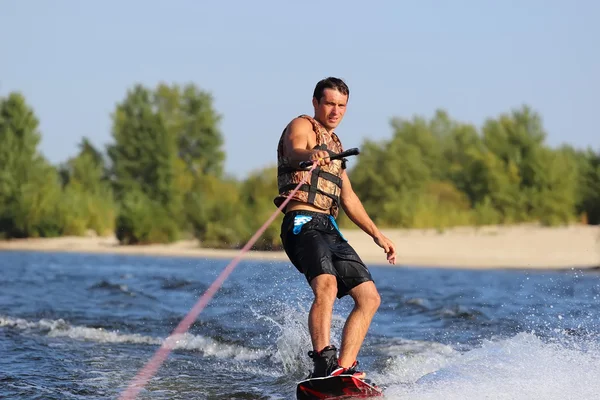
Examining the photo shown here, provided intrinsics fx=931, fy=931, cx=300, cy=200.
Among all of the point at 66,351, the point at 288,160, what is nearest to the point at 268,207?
the point at 66,351

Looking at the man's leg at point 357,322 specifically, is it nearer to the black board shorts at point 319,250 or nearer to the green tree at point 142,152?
the black board shorts at point 319,250

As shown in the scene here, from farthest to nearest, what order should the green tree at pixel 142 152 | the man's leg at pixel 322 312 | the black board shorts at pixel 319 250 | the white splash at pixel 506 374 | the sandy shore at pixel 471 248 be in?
the green tree at pixel 142 152 → the sandy shore at pixel 471 248 → the black board shorts at pixel 319 250 → the man's leg at pixel 322 312 → the white splash at pixel 506 374

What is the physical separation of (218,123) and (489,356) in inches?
2164

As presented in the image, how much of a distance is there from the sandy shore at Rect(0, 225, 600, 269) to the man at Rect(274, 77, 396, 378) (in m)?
18.3

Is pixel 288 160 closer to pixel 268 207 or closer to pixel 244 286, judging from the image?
pixel 244 286

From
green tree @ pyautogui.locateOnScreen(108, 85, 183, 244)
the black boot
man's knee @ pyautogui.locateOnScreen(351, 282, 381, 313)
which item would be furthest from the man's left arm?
green tree @ pyautogui.locateOnScreen(108, 85, 183, 244)

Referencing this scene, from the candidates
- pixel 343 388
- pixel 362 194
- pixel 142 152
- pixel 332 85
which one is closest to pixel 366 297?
pixel 343 388

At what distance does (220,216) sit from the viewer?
32625 mm

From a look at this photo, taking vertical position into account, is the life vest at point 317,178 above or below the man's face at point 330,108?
below

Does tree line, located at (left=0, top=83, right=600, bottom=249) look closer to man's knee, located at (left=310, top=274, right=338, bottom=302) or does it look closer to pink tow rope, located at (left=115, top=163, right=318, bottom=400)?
pink tow rope, located at (left=115, top=163, right=318, bottom=400)

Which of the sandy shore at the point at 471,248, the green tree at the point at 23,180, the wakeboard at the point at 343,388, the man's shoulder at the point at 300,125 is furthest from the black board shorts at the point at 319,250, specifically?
the green tree at the point at 23,180

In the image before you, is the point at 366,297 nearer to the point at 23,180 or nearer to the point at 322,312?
the point at 322,312

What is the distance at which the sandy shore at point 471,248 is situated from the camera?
85.0ft

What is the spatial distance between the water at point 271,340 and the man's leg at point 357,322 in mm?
373
